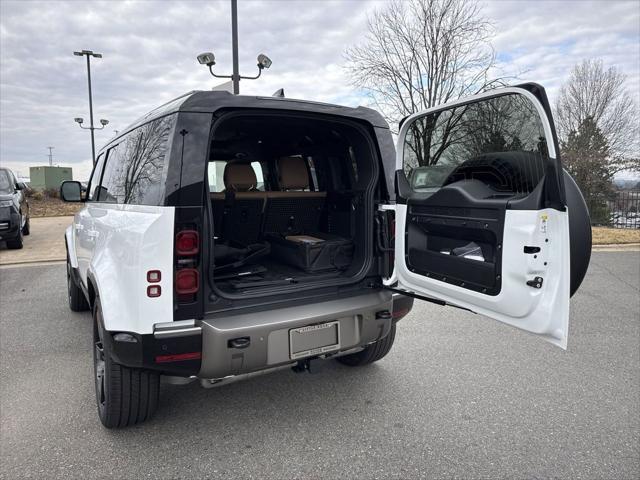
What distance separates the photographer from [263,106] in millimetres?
2521

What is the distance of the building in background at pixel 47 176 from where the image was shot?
2380cm

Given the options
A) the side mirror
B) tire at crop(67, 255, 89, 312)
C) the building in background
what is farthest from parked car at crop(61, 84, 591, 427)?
the building in background

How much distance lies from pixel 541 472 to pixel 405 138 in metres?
2.14

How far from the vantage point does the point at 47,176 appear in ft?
78.4

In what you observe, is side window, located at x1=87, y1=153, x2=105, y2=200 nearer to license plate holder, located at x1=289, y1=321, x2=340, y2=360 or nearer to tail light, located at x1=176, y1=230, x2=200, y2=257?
tail light, located at x1=176, y1=230, x2=200, y2=257

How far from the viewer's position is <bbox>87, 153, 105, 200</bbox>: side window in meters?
4.12

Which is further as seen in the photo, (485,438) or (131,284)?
(485,438)

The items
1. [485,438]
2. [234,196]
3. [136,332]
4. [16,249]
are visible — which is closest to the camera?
[136,332]

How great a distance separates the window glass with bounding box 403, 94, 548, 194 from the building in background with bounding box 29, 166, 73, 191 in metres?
25.1

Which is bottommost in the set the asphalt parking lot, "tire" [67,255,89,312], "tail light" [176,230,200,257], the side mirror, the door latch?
the asphalt parking lot

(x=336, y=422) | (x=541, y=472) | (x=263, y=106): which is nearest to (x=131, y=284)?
(x=263, y=106)

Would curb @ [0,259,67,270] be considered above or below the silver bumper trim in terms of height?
below

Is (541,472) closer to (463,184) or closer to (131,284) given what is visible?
(463,184)

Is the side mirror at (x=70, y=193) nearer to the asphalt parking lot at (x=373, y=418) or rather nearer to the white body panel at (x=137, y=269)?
the asphalt parking lot at (x=373, y=418)
